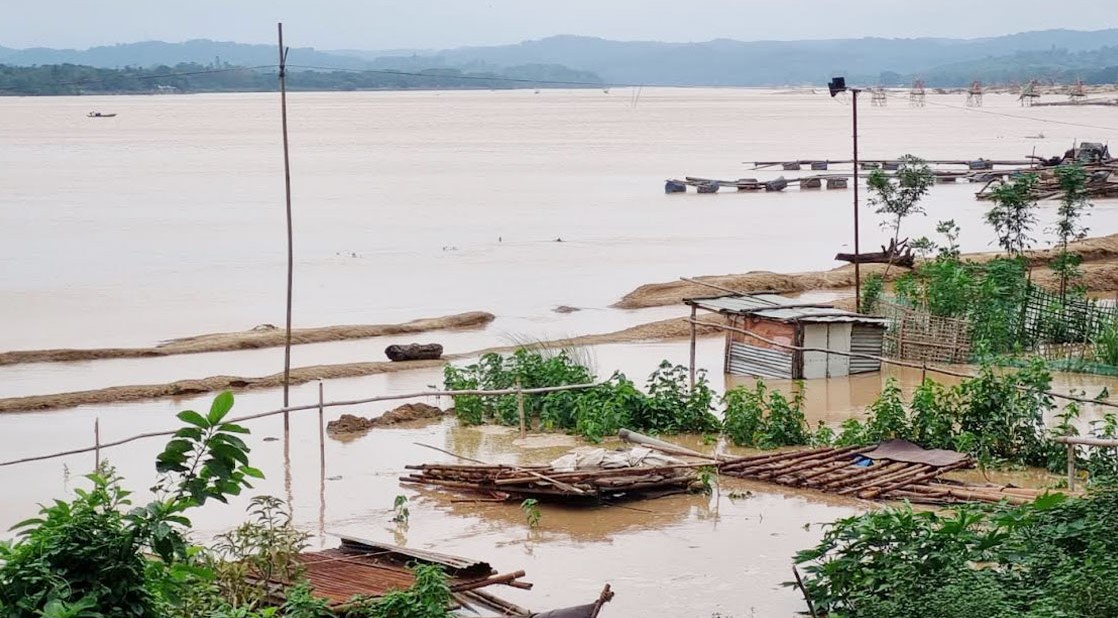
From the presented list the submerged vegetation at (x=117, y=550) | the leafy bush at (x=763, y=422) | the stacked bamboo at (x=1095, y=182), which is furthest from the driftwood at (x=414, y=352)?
the stacked bamboo at (x=1095, y=182)

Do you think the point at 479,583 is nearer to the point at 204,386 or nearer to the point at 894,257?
the point at 204,386

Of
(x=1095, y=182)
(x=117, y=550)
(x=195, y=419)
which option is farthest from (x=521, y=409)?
(x=1095, y=182)

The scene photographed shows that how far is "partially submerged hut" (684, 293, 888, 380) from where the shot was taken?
15828 millimetres

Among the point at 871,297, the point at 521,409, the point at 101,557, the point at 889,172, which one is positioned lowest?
the point at 521,409

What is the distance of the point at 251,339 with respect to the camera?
21469mm

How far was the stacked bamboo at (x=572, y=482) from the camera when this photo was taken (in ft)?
36.4

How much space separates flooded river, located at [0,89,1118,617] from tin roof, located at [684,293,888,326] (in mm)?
806

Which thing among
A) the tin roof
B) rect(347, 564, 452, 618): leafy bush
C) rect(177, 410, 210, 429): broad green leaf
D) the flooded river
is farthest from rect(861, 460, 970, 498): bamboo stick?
rect(177, 410, 210, 429): broad green leaf

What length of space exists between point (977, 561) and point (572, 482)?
12.7ft

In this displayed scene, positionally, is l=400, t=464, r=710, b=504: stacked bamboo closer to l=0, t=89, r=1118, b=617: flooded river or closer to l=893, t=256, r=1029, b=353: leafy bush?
l=0, t=89, r=1118, b=617: flooded river

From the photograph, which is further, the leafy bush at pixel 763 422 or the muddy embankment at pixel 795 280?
the muddy embankment at pixel 795 280

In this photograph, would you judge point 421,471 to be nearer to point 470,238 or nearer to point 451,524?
point 451,524

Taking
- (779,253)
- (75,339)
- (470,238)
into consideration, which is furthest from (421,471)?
(470,238)

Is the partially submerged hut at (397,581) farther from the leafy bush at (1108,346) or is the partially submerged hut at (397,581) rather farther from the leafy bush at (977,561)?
the leafy bush at (1108,346)
